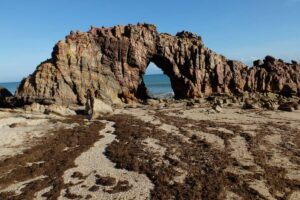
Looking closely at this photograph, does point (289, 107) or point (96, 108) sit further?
point (289, 107)

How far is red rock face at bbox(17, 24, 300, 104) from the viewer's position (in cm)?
7862

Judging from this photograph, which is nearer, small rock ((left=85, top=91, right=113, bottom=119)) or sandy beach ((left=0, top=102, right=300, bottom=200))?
sandy beach ((left=0, top=102, right=300, bottom=200))

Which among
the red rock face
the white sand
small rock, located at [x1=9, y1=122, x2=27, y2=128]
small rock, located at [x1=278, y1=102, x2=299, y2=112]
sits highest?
the red rock face

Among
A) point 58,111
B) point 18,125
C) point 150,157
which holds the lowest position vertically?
point 150,157

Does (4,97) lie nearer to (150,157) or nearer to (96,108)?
(96,108)

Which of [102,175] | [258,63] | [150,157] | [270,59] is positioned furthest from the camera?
[258,63]

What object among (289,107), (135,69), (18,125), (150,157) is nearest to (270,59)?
(289,107)

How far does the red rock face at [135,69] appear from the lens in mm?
78625

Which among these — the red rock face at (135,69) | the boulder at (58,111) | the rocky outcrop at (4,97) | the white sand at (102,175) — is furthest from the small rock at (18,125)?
the rocky outcrop at (4,97)

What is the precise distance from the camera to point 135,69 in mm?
88438

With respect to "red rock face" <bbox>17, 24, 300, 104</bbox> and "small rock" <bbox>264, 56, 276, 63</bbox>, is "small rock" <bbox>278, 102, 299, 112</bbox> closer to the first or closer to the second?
"red rock face" <bbox>17, 24, 300, 104</bbox>

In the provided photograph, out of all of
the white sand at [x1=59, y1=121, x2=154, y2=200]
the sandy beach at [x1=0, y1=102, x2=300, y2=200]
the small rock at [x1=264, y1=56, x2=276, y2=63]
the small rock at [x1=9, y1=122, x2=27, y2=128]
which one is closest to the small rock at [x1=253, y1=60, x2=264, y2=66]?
the small rock at [x1=264, y1=56, x2=276, y2=63]

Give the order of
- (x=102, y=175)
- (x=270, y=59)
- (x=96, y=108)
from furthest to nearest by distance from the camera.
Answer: (x=270, y=59) → (x=96, y=108) → (x=102, y=175)

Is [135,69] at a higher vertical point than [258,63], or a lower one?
lower
